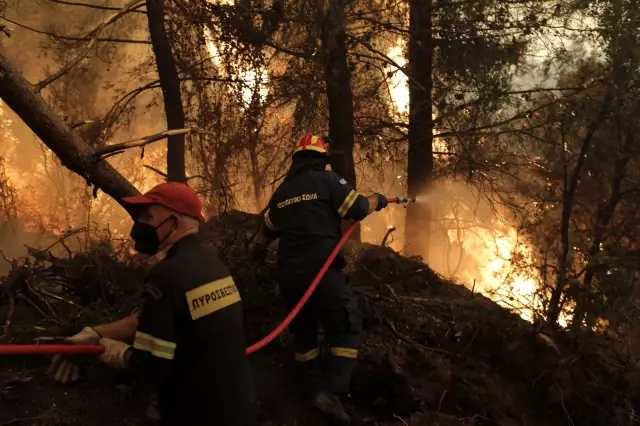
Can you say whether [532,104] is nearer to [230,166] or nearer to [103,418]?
[230,166]

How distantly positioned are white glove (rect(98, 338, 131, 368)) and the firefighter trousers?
1.73 m

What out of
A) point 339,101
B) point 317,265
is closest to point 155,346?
point 317,265

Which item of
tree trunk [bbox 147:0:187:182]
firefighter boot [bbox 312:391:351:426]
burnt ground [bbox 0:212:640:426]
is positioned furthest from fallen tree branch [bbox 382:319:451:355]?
tree trunk [bbox 147:0:187:182]

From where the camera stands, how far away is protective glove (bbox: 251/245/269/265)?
14.5 feet

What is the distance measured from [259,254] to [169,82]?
18.1 feet

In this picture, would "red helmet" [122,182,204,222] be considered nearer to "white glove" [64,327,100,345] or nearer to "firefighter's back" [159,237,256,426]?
"firefighter's back" [159,237,256,426]

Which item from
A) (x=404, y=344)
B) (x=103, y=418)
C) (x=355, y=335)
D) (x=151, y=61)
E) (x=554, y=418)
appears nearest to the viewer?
(x=103, y=418)

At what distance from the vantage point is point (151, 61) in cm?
990

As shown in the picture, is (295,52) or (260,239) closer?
(260,239)

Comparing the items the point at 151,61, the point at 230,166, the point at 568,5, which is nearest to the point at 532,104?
the point at 568,5

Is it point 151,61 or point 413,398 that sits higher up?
point 151,61

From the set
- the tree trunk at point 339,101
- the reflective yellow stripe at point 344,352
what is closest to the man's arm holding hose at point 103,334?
the reflective yellow stripe at point 344,352

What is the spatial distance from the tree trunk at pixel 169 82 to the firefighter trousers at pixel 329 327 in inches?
204

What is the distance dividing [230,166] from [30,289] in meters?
5.64
